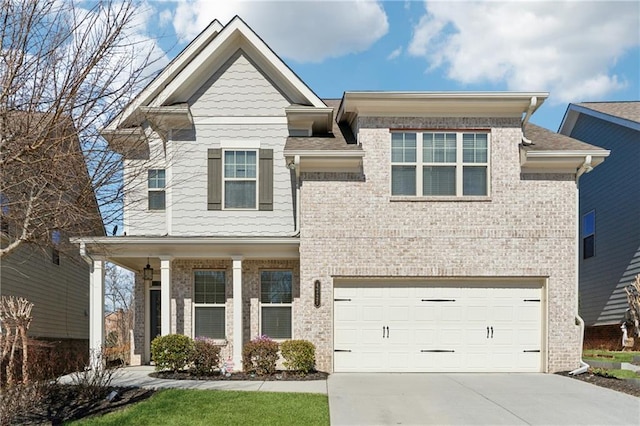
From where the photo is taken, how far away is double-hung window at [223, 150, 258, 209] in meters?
15.4

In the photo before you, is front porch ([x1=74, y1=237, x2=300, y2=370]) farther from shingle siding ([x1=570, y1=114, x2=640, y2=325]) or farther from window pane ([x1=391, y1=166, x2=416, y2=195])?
shingle siding ([x1=570, y1=114, x2=640, y2=325])

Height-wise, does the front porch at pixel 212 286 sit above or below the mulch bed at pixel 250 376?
above

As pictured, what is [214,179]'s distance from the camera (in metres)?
15.4

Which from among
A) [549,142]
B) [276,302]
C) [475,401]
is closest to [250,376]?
[276,302]

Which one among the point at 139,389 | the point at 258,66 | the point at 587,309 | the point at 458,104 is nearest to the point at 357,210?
the point at 458,104

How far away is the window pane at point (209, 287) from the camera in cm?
1559

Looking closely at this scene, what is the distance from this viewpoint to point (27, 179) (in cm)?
745

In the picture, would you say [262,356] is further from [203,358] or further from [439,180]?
[439,180]

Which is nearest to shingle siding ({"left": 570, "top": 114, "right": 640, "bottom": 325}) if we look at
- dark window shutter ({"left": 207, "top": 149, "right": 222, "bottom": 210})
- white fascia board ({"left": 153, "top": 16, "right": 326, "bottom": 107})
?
white fascia board ({"left": 153, "top": 16, "right": 326, "bottom": 107})

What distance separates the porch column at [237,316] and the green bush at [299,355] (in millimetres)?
1594

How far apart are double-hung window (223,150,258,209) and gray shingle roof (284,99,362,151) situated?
1250 millimetres

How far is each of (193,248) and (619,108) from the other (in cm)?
1502

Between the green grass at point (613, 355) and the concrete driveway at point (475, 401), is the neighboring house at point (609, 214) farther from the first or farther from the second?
the concrete driveway at point (475, 401)

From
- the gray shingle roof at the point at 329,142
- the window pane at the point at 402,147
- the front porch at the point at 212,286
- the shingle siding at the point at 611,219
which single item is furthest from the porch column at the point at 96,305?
the shingle siding at the point at 611,219
